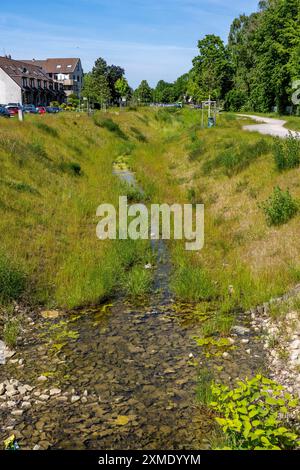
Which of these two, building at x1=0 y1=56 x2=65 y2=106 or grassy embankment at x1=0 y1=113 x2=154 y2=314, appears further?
building at x1=0 y1=56 x2=65 y2=106

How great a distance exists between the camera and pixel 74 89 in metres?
112

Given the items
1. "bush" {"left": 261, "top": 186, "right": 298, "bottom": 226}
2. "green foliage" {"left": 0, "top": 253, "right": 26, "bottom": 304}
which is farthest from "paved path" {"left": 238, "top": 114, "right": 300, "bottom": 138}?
"green foliage" {"left": 0, "top": 253, "right": 26, "bottom": 304}

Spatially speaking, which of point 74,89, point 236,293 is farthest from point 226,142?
point 74,89

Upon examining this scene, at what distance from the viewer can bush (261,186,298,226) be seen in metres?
13.1

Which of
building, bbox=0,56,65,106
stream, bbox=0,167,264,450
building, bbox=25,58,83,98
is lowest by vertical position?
stream, bbox=0,167,264,450

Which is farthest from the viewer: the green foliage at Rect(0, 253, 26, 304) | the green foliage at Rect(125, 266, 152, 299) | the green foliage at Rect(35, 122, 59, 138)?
the green foliage at Rect(35, 122, 59, 138)

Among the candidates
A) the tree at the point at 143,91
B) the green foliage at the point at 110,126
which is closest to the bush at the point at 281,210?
the green foliage at the point at 110,126

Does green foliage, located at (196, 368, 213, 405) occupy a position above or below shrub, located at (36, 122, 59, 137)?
below

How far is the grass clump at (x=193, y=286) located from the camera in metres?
10.1

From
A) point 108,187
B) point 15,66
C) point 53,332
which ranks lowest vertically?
point 53,332

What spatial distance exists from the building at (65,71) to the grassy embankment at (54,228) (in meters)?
90.7

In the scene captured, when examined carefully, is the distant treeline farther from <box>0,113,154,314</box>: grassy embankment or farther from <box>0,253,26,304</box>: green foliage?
<box>0,253,26,304</box>: green foliage
